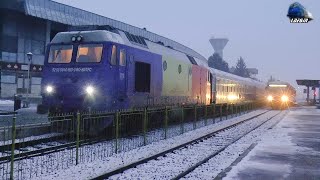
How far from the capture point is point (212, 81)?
1212 inches

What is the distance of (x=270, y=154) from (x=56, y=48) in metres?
9.00

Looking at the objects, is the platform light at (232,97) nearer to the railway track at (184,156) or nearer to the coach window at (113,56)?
the railway track at (184,156)

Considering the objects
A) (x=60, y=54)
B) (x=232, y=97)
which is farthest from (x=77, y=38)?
(x=232, y=97)

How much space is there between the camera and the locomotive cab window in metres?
17.2

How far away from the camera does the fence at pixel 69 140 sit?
9.72 m

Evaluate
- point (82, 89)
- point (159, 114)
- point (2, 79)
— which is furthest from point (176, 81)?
point (2, 79)

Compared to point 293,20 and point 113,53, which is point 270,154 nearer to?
point 113,53

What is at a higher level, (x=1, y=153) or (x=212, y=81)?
(x=212, y=81)

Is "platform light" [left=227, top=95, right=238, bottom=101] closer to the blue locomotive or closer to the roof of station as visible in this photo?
the roof of station

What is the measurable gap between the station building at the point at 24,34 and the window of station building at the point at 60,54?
27.6m

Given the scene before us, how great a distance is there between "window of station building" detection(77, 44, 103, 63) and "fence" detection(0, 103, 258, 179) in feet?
7.57

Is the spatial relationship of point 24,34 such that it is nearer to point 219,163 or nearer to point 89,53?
point 89,53

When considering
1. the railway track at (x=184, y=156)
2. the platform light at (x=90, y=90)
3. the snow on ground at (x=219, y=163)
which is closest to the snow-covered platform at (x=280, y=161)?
the snow on ground at (x=219, y=163)

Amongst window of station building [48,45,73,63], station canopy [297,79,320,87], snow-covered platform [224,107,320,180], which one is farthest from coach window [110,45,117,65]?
station canopy [297,79,320,87]
